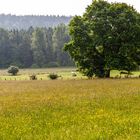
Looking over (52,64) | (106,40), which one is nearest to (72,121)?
(106,40)

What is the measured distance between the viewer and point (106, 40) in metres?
75.4

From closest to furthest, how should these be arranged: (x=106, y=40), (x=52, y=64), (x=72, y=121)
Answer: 1. (x=72, y=121)
2. (x=106, y=40)
3. (x=52, y=64)

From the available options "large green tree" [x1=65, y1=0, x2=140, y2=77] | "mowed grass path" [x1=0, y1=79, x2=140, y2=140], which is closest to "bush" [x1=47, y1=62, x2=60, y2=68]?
"large green tree" [x1=65, y1=0, x2=140, y2=77]

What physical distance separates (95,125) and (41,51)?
177 meters

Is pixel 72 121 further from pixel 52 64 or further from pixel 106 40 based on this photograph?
pixel 52 64

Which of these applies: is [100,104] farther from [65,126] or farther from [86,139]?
[86,139]

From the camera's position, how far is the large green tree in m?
75.8

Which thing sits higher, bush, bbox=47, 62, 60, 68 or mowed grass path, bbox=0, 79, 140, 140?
mowed grass path, bbox=0, 79, 140, 140

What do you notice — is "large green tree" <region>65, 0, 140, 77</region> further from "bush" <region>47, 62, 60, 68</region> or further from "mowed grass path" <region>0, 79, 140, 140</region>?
"bush" <region>47, 62, 60, 68</region>

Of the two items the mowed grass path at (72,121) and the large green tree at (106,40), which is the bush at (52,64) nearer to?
the large green tree at (106,40)

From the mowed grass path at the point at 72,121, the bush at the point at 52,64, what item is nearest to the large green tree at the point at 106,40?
the mowed grass path at the point at 72,121

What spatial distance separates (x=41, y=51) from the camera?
641ft

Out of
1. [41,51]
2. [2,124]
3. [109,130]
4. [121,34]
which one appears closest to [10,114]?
[2,124]

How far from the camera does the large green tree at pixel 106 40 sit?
249 ft
